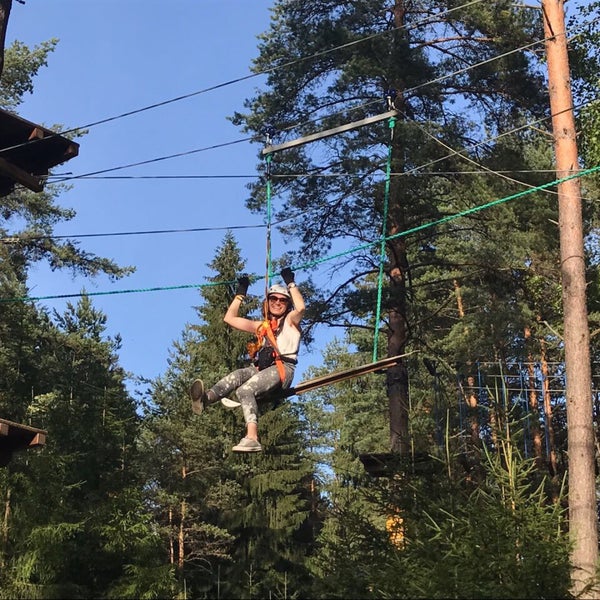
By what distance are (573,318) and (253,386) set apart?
3.84 meters

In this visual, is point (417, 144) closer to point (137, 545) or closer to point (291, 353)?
point (291, 353)

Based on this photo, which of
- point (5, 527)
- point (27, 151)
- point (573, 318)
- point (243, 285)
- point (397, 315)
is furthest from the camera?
point (5, 527)

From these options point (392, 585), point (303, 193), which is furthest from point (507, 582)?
point (303, 193)

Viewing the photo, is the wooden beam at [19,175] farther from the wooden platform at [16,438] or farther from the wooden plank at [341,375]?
the wooden plank at [341,375]

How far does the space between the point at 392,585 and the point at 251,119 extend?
1069 cm

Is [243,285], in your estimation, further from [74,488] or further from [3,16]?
[74,488]

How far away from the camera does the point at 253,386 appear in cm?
790

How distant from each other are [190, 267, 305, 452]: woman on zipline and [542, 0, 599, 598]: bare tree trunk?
309cm

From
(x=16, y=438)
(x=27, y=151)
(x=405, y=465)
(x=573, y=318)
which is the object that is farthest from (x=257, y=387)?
(x=573, y=318)

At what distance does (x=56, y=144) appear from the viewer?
869 cm

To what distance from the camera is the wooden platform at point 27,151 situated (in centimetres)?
834

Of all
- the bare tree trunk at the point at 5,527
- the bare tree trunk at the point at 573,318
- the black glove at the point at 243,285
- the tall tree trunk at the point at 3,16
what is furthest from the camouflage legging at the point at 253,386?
the bare tree trunk at the point at 5,527

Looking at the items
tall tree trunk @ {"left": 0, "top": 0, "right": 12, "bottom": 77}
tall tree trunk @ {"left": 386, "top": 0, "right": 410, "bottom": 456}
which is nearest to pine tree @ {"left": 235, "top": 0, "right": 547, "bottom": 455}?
tall tree trunk @ {"left": 386, "top": 0, "right": 410, "bottom": 456}

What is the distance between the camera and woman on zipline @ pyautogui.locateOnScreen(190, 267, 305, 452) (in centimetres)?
786
